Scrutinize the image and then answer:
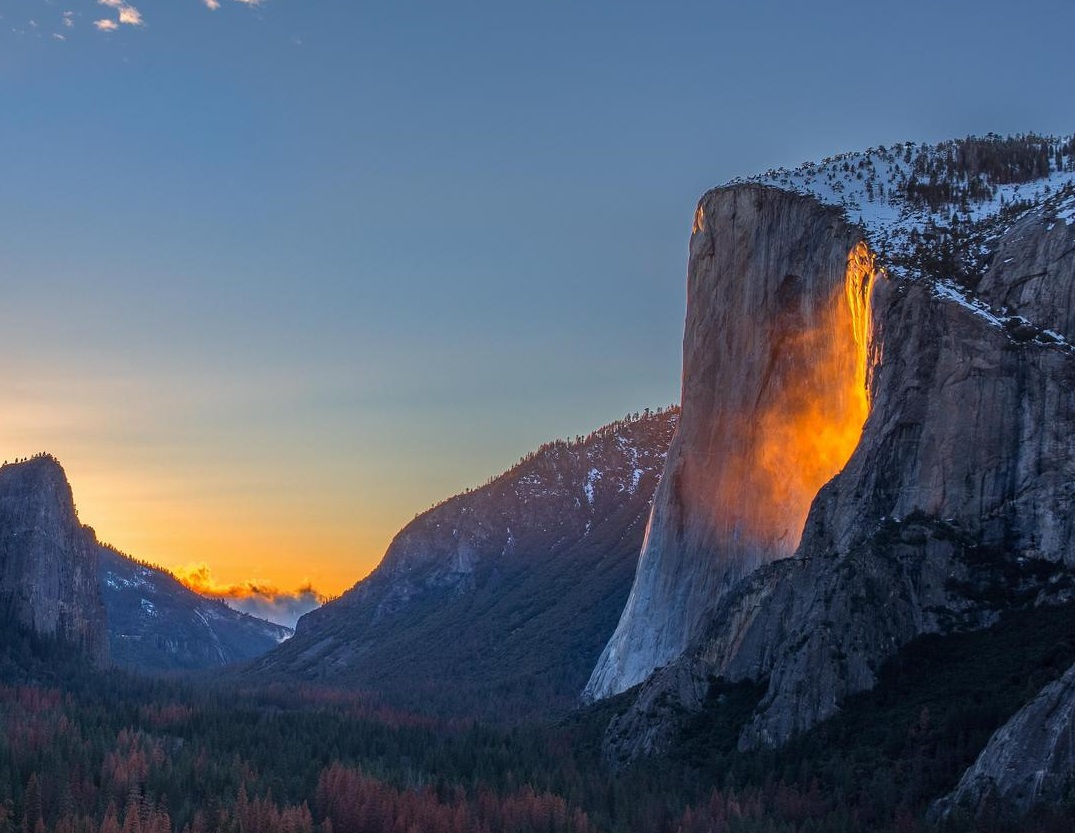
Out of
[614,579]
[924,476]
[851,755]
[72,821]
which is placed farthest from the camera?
[614,579]

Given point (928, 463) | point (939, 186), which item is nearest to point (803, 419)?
point (939, 186)

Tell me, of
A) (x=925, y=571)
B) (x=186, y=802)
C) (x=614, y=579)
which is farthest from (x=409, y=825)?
(x=614, y=579)

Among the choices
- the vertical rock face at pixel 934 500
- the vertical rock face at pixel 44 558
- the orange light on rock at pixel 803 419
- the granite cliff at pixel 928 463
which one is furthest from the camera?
the vertical rock face at pixel 44 558

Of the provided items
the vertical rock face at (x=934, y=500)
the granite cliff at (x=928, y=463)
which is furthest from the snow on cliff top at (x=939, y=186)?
the vertical rock face at (x=934, y=500)

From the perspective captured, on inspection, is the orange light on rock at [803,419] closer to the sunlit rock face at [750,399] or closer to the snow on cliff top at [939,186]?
the sunlit rock face at [750,399]

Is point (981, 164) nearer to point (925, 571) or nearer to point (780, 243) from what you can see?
point (780, 243)

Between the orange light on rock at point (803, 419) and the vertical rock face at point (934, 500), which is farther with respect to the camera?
the orange light on rock at point (803, 419)
